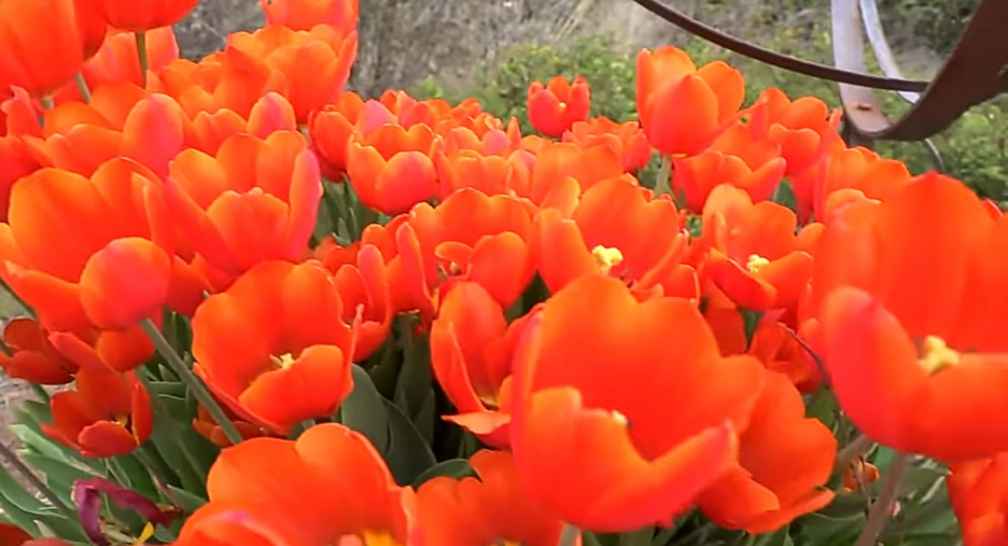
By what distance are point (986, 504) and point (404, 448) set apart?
0.15 metres

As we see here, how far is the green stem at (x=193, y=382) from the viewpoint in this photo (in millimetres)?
265

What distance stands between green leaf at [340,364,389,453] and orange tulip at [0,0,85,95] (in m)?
0.11

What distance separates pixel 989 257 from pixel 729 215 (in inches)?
4.5

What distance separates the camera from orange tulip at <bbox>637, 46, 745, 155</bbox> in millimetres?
343

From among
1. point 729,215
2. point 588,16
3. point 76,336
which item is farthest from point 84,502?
point 588,16

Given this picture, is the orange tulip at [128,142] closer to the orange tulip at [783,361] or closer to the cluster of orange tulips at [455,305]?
the cluster of orange tulips at [455,305]

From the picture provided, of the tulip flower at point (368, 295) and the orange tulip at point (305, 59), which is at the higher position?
the orange tulip at point (305, 59)

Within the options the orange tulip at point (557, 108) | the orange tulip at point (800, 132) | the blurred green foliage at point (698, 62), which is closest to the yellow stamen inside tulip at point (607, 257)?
the orange tulip at point (800, 132)

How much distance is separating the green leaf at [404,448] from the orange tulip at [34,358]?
0.09m

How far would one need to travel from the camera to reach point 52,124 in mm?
307

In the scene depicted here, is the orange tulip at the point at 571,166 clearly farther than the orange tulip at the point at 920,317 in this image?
Yes

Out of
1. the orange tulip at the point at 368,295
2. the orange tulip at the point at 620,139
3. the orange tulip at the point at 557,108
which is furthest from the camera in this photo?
the orange tulip at the point at 557,108

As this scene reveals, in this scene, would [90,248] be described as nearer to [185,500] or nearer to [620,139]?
[185,500]

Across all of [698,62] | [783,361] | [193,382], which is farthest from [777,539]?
[698,62]
